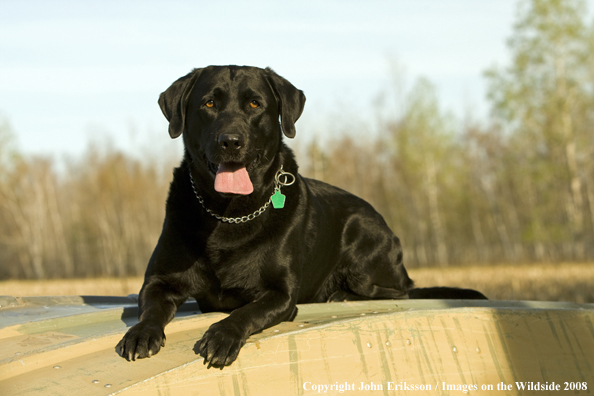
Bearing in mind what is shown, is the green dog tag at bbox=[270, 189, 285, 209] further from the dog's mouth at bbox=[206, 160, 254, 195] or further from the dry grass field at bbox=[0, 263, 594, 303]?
the dry grass field at bbox=[0, 263, 594, 303]

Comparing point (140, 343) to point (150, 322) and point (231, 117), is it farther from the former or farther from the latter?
point (231, 117)

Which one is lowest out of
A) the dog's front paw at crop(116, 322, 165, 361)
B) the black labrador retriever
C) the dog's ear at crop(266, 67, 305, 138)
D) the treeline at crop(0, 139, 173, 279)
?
the treeline at crop(0, 139, 173, 279)

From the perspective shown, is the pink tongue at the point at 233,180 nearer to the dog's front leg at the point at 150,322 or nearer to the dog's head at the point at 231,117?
the dog's head at the point at 231,117

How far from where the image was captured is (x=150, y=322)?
2.69m

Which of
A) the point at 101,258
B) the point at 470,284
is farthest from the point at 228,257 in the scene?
the point at 101,258

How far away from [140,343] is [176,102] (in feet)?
5.42

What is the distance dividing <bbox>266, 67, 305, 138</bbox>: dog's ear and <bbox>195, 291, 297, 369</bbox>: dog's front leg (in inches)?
45.3

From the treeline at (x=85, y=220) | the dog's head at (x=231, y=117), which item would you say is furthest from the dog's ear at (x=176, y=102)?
the treeline at (x=85, y=220)

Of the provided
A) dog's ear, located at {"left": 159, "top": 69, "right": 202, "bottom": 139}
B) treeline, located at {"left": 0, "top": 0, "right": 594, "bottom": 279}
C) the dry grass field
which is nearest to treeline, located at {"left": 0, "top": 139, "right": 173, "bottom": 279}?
treeline, located at {"left": 0, "top": 0, "right": 594, "bottom": 279}

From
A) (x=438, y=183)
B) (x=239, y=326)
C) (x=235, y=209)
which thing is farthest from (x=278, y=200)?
(x=438, y=183)

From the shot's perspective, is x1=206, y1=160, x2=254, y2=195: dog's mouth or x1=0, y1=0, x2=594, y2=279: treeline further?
x1=0, y1=0, x2=594, y2=279: treeline

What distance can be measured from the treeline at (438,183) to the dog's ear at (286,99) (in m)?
23.2

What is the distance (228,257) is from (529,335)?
1724mm

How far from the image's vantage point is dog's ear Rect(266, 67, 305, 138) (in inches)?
143
